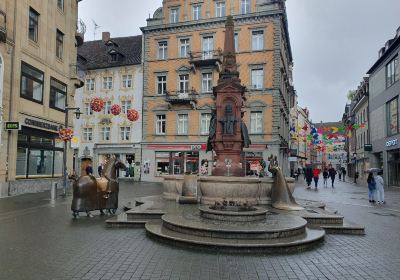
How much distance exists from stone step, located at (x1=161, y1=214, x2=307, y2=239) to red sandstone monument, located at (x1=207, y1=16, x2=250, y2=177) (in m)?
6.62

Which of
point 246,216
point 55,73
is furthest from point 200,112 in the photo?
point 246,216

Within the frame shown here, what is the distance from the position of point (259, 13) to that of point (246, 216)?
104 ft

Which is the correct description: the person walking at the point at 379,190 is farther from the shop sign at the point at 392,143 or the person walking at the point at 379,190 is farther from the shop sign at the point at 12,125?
the shop sign at the point at 12,125

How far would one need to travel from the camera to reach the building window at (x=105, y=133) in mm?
43594

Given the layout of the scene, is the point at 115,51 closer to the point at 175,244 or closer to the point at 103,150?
the point at 103,150

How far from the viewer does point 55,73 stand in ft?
82.0

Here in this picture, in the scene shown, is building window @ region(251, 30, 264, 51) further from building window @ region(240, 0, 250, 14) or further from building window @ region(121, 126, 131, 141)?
building window @ region(121, 126, 131, 141)

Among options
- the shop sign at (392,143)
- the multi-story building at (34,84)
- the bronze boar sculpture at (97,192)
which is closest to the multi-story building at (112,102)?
the multi-story building at (34,84)

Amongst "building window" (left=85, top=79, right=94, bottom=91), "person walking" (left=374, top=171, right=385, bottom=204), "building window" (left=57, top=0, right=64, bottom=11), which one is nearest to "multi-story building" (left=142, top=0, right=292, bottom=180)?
"building window" (left=85, top=79, right=94, bottom=91)

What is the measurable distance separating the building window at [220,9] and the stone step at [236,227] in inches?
1299

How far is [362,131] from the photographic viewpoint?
4950 centimetres

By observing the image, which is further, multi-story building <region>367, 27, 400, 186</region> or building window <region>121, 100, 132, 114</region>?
building window <region>121, 100, 132, 114</region>

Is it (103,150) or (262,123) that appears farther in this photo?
(103,150)

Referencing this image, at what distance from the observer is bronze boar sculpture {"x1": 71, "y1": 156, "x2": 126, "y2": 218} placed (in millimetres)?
11734
